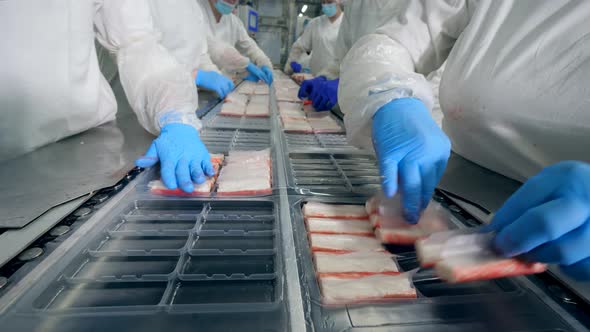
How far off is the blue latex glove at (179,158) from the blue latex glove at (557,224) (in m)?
1.02

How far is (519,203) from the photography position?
70 centimetres

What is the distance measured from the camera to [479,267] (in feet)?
2.09

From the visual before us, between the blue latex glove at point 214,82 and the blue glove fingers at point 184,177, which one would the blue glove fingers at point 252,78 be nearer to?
the blue latex glove at point 214,82

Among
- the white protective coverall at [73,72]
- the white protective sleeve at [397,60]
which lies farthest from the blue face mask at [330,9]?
the white protective coverall at [73,72]

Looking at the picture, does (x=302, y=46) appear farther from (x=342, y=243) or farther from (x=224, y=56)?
(x=342, y=243)

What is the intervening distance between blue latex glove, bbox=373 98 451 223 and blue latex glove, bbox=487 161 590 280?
0.29m

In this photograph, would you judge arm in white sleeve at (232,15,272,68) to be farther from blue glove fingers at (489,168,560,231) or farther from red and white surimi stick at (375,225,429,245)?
blue glove fingers at (489,168,560,231)

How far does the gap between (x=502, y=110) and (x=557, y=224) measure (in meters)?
0.69

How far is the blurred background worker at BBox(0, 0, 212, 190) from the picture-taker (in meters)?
1.24

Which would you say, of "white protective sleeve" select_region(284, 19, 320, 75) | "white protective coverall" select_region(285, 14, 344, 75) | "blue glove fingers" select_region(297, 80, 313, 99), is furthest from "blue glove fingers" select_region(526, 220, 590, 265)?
"white protective sleeve" select_region(284, 19, 320, 75)

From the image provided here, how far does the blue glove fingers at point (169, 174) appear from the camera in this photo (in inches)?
44.1

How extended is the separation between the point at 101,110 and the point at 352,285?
1808mm

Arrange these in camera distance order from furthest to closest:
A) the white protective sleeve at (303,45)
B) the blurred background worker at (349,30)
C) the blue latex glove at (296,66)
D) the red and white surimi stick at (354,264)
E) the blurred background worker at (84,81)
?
1. the blue latex glove at (296,66)
2. the white protective sleeve at (303,45)
3. the blurred background worker at (349,30)
4. the blurred background worker at (84,81)
5. the red and white surimi stick at (354,264)

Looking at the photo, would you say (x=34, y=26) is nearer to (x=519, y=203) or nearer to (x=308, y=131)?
(x=308, y=131)
